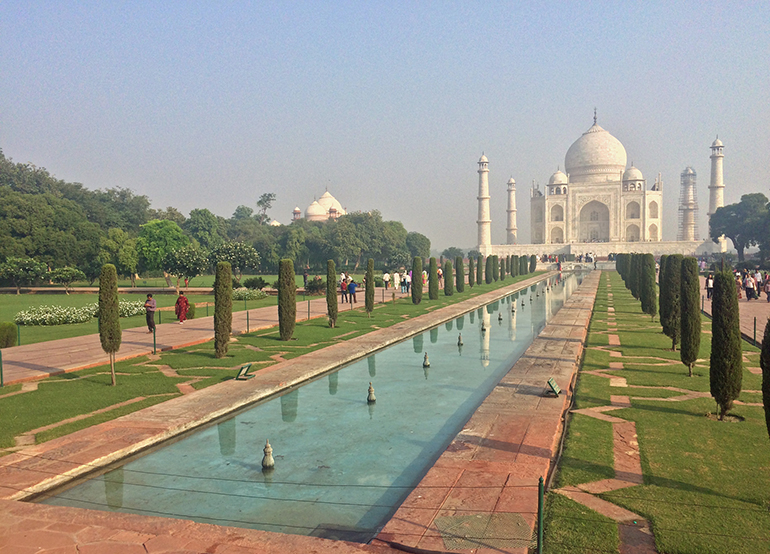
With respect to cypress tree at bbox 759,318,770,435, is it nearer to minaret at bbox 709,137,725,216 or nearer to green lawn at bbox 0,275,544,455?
green lawn at bbox 0,275,544,455

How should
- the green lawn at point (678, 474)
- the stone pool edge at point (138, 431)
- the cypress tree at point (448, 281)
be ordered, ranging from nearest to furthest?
1. the green lawn at point (678, 474)
2. the stone pool edge at point (138, 431)
3. the cypress tree at point (448, 281)

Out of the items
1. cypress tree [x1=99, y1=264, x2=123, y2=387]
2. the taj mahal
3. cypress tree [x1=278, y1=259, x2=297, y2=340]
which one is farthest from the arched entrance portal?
cypress tree [x1=99, y1=264, x2=123, y2=387]

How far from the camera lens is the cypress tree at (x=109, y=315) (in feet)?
30.7

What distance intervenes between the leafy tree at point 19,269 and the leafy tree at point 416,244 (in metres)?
39.4

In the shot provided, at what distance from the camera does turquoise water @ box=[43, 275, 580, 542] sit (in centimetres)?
511

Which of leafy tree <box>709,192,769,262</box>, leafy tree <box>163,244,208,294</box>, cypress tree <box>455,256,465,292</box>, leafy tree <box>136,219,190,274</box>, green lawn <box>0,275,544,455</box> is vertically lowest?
green lawn <box>0,275,544,455</box>

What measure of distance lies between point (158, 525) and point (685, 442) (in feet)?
16.8

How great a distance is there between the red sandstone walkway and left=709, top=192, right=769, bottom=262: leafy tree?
165 feet

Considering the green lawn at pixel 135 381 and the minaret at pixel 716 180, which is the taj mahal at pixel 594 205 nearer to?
the minaret at pixel 716 180

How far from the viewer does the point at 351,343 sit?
13281mm

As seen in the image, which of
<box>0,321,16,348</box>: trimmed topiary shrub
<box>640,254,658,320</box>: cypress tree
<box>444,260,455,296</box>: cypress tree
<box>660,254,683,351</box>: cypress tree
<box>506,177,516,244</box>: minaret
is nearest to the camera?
<box>660,254,683,351</box>: cypress tree

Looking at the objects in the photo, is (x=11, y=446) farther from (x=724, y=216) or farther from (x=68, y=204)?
(x=724, y=216)

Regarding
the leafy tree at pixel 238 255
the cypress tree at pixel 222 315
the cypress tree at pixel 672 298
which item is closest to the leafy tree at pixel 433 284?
the leafy tree at pixel 238 255

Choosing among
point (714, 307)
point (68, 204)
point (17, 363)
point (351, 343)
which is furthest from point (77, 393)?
point (68, 204)
